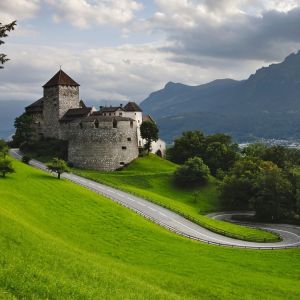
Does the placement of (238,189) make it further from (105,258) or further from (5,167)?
(105,258)

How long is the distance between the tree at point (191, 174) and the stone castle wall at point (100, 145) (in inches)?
527

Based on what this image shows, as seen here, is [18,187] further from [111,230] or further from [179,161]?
[179,161]

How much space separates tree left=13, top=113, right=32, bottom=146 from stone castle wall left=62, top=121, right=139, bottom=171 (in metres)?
16.4

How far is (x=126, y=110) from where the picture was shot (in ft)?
374

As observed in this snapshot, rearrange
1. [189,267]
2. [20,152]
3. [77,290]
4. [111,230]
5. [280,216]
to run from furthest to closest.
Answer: [20,152] → [280,216] → [111,230] → [189,267] → [77,290]

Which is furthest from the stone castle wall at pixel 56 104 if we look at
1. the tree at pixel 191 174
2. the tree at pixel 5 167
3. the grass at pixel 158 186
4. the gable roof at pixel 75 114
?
the tree at pixel 5 167

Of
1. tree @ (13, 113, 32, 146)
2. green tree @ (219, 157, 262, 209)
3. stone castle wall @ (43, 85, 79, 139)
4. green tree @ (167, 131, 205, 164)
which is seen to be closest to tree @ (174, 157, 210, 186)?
green tree @ (219, 157, 262, 209)

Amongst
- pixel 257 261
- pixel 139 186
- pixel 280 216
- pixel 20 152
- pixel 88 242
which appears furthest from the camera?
pixel 20 152

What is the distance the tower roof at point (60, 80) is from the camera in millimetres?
114794

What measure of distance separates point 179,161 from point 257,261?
76.0m

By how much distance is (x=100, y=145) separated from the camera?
102 metres

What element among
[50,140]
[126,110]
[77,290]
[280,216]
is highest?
[126,110]

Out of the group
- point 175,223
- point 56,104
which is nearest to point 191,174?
point 175,223

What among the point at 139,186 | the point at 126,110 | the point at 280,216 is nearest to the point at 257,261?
the point at 280,216
